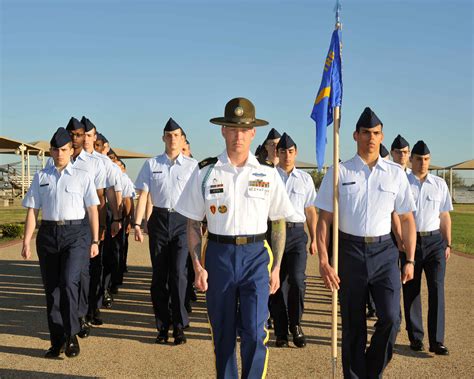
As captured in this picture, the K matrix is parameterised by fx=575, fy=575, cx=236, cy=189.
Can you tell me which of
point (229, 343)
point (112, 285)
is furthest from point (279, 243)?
point (112, 285)

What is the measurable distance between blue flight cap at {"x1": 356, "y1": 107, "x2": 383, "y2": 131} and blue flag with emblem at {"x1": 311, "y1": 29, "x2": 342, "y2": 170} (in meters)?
0.28

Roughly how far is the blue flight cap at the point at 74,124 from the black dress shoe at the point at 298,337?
362 centimetres

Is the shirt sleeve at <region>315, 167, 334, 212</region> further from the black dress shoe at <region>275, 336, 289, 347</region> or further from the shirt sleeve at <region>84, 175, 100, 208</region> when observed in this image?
the shirt sleeve at <region>84, 175, 100, 208</region>

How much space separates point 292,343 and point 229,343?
257 cm

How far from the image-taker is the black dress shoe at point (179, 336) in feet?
21.4

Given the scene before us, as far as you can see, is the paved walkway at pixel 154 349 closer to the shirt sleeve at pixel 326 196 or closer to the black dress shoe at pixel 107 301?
the black dress shoe at pixel 107 301

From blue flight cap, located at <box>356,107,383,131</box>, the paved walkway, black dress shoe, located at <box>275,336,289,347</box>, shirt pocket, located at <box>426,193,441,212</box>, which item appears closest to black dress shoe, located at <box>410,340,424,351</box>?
the paved walkway

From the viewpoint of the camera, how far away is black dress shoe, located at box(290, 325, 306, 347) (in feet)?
21.1

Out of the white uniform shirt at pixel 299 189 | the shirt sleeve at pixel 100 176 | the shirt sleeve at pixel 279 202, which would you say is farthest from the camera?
→ the shirt sleeve at pixel 100 176

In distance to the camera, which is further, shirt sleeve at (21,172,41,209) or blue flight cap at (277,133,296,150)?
blue flight cap at (277,133,296,150)

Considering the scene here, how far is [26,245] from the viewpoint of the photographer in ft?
20.6

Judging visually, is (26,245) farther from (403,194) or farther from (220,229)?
(403,194)

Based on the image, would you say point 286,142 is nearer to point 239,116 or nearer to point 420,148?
point 420,148

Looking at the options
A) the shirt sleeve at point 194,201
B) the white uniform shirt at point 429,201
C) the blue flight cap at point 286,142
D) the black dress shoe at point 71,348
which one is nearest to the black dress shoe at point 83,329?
the black dress shoe at point 71,348
